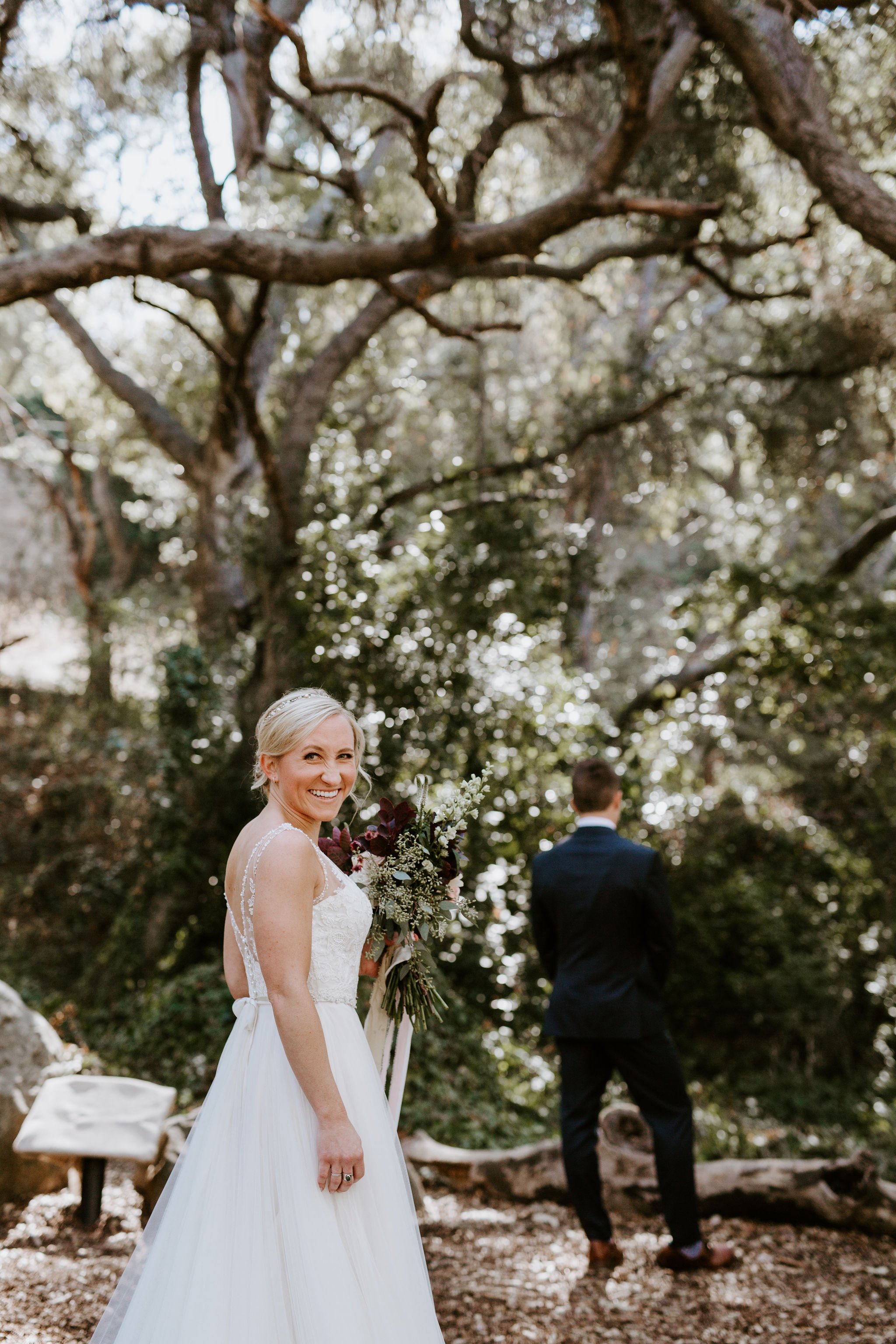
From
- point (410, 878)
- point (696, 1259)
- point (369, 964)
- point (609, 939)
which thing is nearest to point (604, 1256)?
point (696, 1259)

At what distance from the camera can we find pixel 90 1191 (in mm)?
4379

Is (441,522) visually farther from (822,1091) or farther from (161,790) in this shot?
(822,1091)

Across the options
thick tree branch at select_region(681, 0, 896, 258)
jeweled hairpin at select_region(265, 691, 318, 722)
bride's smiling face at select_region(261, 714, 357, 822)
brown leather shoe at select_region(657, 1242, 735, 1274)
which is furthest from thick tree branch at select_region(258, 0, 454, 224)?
brown leather shoe at select_region(657, 1242, 735, 1274)

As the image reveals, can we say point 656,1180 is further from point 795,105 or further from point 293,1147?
point 795,105

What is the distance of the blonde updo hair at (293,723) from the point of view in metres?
2.46

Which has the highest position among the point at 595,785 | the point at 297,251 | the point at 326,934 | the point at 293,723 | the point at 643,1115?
the point at 297,251

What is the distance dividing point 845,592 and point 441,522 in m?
3.78

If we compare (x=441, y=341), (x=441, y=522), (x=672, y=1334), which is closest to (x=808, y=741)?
(x=441, y=522)

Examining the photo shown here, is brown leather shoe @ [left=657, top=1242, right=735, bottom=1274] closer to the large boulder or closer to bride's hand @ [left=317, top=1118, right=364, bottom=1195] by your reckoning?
bride's hand @ [left=317, top=1118, right=364, bottom=1195]

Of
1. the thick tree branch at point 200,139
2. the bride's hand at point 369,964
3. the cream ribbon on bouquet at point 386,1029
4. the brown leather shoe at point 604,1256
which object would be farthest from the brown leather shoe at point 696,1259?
the thick tree branch at point 200,139

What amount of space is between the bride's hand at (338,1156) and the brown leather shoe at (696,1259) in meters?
2.45

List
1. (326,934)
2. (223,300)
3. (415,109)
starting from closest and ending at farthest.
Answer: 1. (326,934)
2. (415,109)
3. (223,300)

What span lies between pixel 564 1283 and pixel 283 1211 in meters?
2.37

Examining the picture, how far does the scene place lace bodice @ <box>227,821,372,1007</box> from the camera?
93.6 inches
